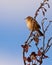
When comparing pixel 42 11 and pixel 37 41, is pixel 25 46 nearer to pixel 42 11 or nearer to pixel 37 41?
pixel 37 41

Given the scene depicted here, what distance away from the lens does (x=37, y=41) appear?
3.69 m

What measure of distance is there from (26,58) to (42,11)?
0.77 metres

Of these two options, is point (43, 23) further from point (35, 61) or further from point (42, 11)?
point (35, 61)

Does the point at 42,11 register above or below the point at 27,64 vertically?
above

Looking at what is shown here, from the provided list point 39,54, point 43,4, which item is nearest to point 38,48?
point 39,54

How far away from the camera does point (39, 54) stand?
3551mm

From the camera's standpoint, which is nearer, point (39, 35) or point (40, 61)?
point (40, 61)

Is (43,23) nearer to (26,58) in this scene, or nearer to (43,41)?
(43,41)

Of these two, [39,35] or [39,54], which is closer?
[39,54]

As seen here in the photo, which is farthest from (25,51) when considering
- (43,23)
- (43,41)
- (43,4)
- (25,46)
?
(43,4)

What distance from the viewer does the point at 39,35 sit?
380 cm

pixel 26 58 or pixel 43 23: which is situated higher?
pixel 43 23

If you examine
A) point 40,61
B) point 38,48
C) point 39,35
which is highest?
point 39,35

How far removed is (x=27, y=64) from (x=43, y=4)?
938mm
